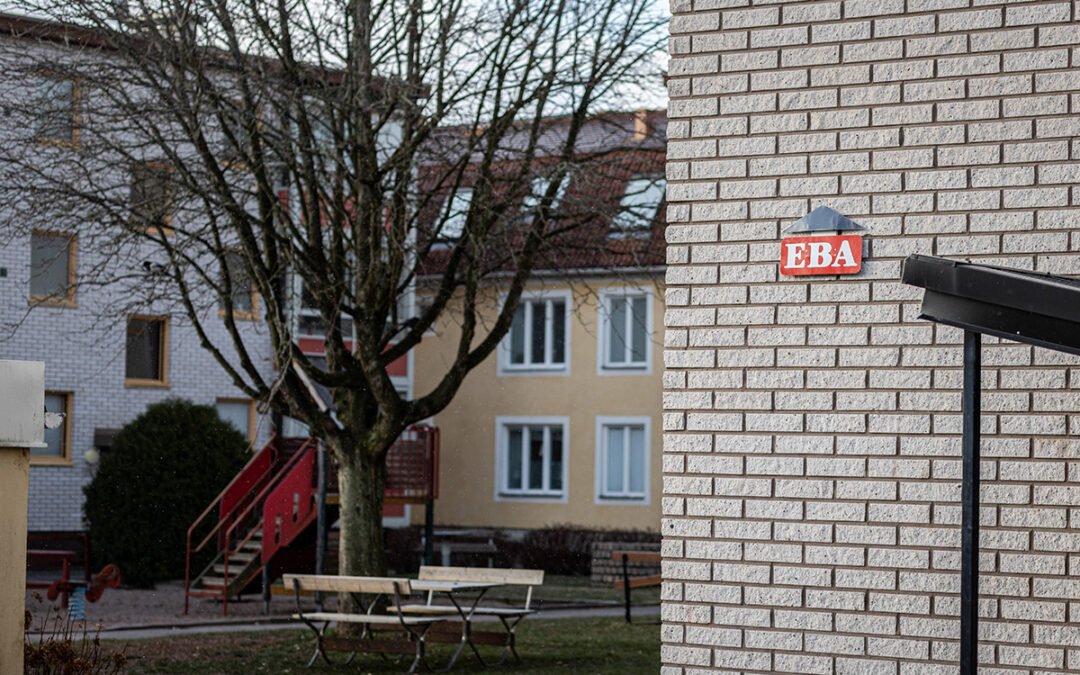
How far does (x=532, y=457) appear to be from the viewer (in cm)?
3167

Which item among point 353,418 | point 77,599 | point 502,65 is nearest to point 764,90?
point 502,65

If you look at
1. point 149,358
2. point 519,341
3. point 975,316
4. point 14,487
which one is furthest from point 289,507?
point 975,316

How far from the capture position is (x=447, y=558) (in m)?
29.1

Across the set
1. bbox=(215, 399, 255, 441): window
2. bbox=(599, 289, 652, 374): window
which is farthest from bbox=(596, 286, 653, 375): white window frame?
bbox=(215, 399, 255, 441): window

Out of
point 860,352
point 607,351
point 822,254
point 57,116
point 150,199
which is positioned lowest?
point 860,352

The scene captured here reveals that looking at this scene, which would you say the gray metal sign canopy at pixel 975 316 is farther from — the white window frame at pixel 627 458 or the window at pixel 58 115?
the white window frame at pixel 627 458

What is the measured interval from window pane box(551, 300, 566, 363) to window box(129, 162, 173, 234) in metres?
17.8

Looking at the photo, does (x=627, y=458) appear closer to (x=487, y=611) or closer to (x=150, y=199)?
(x=487, y=611)

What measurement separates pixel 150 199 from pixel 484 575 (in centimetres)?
473

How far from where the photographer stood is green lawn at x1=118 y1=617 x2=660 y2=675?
12.2 metres

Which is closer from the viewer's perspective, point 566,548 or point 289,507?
point 289,507

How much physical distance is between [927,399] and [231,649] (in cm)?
994

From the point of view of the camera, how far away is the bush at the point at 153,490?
23625 millimetres

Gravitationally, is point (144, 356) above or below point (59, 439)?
above
